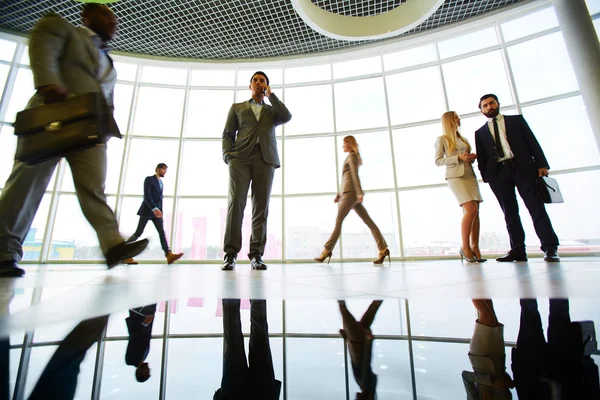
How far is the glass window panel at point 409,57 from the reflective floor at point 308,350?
6.95 meters

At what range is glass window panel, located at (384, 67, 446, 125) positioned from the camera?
19.3ft

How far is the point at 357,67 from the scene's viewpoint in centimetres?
678

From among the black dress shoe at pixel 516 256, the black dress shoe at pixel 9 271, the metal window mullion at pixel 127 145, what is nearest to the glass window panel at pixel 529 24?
the black dress shoe at pixel 516 256

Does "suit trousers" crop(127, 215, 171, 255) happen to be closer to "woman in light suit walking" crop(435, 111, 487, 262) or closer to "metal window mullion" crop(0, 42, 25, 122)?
"woman in light suit walking" crop(435, 111, 487, 262)

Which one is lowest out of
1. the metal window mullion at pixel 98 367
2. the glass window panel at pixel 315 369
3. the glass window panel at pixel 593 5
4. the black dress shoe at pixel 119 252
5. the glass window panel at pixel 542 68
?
the glass window panel at pixel 315 369

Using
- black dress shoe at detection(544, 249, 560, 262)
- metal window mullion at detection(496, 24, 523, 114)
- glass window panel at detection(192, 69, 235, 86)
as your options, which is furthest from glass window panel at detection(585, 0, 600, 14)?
glass window panel at detection(192, 69, 235, 86)

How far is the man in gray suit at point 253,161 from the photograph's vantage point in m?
2.20

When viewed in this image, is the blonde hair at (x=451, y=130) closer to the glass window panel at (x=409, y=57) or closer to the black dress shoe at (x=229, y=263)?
the black dress shoe at (x=229, y=263)

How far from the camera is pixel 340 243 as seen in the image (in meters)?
5.86

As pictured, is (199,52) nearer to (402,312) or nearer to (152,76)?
(152,76)

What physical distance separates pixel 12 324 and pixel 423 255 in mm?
5906

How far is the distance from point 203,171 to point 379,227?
4.07 meters

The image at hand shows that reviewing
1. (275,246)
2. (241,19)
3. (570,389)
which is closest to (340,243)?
(275,246)

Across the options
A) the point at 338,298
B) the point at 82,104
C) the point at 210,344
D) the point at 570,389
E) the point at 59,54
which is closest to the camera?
the point at 570,389
